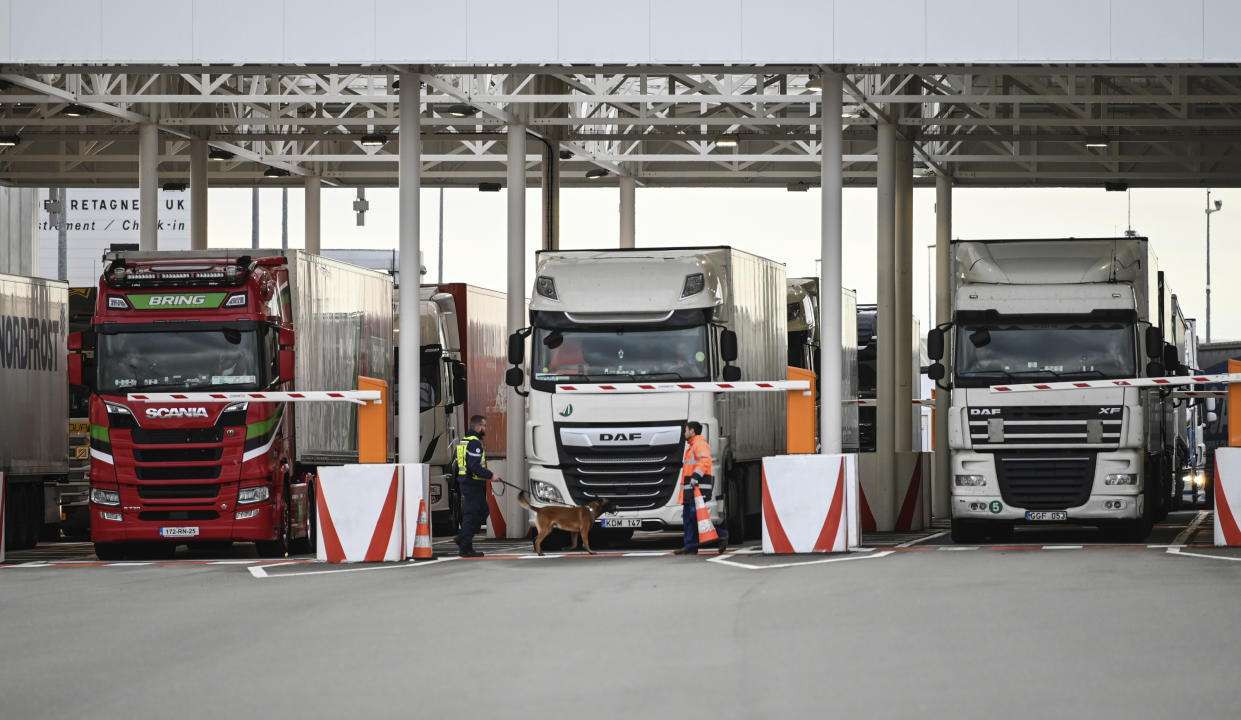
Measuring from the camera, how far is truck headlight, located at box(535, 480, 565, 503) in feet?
68.4

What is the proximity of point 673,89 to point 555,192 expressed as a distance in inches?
96.4

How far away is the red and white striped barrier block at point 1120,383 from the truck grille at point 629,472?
150 inches

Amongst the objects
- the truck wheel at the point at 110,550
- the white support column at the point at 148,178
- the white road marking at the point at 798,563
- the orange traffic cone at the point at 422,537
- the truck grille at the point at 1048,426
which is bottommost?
the truck wheel at the point at 110,550

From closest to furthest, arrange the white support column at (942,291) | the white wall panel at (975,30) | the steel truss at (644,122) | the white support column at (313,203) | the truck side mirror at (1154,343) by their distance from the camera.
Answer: the white wall panel at (975,30) < the truck side mirror at (1154,343) < the steel truss at (644,122) < the white support column at (942,291) < the white support column at (313,203)

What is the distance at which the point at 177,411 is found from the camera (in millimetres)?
20297

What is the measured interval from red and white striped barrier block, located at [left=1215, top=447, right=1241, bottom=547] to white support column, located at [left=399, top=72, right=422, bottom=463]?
824 cm

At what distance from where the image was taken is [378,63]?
1977cm

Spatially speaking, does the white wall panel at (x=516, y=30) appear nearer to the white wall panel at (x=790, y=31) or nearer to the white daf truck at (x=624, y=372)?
the white wall panel at (x=790, y=31)

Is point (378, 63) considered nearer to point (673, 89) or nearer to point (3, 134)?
point (673, 89)

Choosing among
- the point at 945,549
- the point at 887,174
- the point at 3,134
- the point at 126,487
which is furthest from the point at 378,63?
the point at 3,134

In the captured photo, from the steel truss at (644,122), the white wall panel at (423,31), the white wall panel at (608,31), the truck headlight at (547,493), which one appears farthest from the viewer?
the steel truss at (644,122)

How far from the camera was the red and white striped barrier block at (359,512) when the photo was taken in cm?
1919

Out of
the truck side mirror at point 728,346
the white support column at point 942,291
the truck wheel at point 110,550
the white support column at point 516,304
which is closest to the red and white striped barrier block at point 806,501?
the truck side mirror at point 728,346

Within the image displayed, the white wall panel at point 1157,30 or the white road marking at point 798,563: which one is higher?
the white wall panel at point 1157,30
